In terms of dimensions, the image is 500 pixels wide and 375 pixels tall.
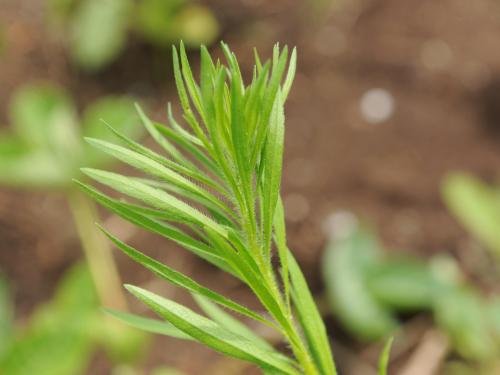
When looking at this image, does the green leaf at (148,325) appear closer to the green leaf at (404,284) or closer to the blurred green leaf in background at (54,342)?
the blurred green leaf in background at (54,342)

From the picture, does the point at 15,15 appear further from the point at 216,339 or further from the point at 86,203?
the point at 216,339

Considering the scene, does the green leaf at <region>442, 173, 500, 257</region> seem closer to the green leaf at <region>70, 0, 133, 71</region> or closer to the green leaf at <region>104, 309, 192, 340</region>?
the green leaf at <region>70, 0, 133, 71</region>

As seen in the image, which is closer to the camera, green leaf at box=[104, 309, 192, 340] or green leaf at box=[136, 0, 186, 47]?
green leaf at box=[104, 309, 192, 340]

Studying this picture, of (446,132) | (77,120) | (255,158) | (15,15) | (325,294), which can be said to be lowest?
(325,294)

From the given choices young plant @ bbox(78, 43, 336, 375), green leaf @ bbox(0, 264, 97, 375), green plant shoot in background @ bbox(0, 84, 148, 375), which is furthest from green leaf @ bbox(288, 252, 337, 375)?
green plant shoot in background @ bbox(0, 84, 148, 375)

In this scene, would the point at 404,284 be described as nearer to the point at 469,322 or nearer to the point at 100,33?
the point at 469,322

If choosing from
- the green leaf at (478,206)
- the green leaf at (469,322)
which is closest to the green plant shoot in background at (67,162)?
the green leaf at (469,322)

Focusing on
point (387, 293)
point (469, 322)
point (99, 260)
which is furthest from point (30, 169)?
point (469, 322)

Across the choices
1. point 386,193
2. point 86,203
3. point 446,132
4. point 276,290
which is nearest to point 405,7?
point 446,132
